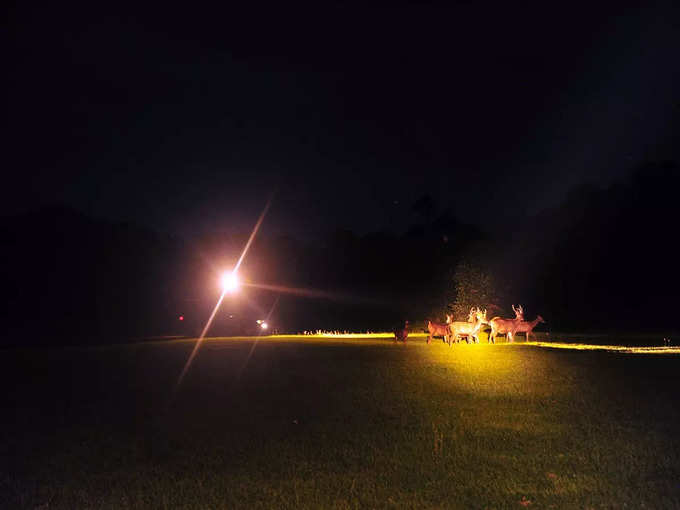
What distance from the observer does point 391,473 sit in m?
5.97

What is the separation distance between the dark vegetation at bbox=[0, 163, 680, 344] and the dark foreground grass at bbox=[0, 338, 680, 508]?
1957 cm

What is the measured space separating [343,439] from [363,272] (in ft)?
165

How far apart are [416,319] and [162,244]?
109 ft

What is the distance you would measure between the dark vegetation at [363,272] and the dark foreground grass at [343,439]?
1957 cm

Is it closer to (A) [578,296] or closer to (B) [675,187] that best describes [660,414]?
(A) [578,296]

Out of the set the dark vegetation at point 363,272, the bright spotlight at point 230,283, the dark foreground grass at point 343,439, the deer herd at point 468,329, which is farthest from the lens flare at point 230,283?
the dark foreground grass at point 343,439

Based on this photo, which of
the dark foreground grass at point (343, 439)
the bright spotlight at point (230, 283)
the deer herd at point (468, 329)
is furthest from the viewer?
the bright spotlight at point (230, 283)

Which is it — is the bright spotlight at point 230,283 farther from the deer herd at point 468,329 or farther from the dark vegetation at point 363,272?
the deer herd at point 468,329

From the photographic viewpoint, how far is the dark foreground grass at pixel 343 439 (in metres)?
5.48

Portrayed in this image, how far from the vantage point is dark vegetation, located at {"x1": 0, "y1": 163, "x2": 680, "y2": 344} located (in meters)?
40.0

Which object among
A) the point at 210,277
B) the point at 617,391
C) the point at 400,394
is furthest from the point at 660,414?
the point at 210,277

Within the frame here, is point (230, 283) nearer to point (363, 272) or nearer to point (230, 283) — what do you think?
point (230, 283)

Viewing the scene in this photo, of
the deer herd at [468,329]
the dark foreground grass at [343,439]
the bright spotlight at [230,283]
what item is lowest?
the dark foreground grass at [343,439]

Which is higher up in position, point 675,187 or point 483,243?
point 675,187
